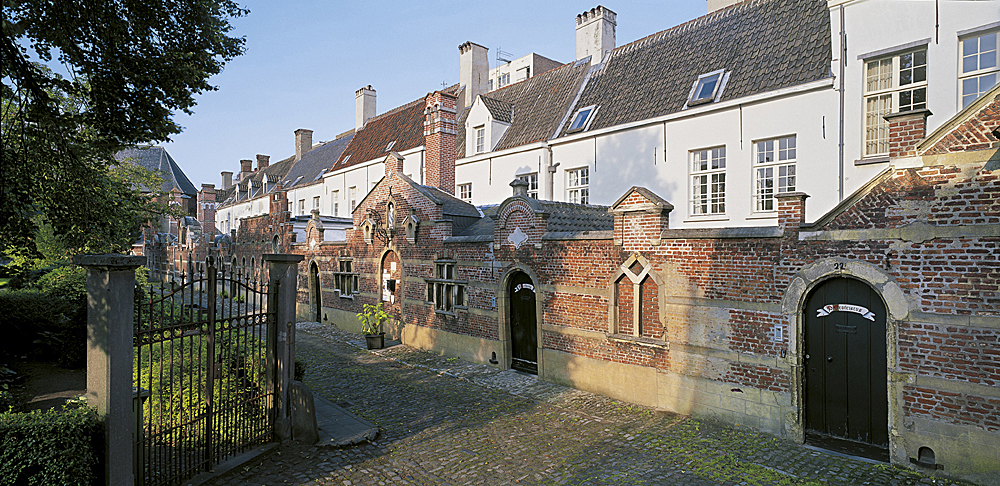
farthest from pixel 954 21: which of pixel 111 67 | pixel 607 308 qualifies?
pixel 111 67

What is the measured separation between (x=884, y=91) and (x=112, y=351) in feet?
A: 50.5

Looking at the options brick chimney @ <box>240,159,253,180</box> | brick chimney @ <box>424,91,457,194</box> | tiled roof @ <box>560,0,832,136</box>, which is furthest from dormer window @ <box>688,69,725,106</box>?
brick chimney @ <box>240,159,253,180</box>

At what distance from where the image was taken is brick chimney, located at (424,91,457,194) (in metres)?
21.4

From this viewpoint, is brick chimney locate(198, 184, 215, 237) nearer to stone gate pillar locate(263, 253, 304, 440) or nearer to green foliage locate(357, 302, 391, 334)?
green foliage locate(357, 302, 391, 334)

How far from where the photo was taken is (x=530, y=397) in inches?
418

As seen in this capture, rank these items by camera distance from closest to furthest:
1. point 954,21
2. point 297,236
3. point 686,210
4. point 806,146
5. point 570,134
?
1. point 954,21
2. point 806,146
3. point 686,210
4. point 570,134
5. point 297,236

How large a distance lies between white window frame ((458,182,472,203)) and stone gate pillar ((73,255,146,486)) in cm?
1889

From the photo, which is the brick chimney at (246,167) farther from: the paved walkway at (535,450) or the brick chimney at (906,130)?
the brick chimney at (906,130)

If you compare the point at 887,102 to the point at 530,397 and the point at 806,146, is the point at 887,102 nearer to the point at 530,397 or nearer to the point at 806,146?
Result: the point at 806,146

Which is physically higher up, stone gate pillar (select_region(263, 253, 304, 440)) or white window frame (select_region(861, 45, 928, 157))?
white window frame (select_region(861, 45, 928, 157))

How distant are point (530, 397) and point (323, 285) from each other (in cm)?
1299

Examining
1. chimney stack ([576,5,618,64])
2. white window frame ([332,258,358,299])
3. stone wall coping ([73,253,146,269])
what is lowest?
white window frame ([332,258,358,299])

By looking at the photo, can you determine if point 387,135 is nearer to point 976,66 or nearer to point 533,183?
point 533,183

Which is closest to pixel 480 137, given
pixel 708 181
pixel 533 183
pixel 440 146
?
pixel 440 146
